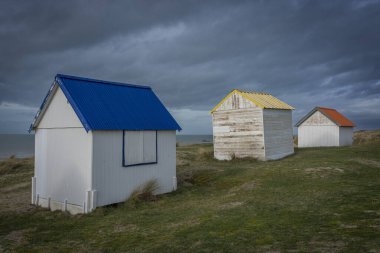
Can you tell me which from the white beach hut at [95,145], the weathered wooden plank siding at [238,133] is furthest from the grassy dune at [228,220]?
the weathered wooden plank siding at [238,133]

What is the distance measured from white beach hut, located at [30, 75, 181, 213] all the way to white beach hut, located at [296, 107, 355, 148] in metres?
29.7

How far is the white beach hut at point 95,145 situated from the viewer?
528 inches

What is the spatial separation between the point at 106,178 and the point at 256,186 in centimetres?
712

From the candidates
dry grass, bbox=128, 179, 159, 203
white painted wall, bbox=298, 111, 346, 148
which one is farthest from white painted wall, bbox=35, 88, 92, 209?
white painted wall, bbox=298, 111, 346, 148

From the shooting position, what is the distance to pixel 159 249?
26.8 ft

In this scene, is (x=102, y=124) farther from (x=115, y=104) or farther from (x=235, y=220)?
(x=235, y=220)

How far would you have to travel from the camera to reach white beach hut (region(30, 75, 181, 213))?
44.0ft

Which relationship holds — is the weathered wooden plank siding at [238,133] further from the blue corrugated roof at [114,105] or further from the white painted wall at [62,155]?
the white painted wall at [62,155]

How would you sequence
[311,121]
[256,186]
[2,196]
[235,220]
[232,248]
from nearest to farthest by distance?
[232,248] → [235,220] → [256,186] → [2,196] → [311,121]

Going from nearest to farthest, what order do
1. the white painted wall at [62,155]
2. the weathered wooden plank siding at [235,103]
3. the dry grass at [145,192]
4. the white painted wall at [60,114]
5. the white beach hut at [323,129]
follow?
the white painted wall at [62,155]
the white painted wall at [60,114]
the dry grass at [145,192]
the weathered wooden plank siding at [235,103]
the white beach hut at [323,129]

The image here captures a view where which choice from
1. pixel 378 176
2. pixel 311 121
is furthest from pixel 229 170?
pixel 311 121

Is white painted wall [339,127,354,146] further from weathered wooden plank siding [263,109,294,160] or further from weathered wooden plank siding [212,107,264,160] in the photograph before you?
weathered wooden plank siding [212,107,264,160]

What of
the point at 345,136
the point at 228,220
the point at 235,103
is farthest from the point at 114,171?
the point at 345,136

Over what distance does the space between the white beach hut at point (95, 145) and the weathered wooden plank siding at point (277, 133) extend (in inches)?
471
